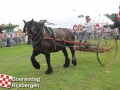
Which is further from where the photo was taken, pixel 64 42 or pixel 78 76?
pixel 64 42

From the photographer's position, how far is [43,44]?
8.52 metres

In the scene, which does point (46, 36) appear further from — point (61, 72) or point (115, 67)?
point (115, 67)

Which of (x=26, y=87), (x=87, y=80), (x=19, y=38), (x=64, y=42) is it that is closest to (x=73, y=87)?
(x=87, y=80)

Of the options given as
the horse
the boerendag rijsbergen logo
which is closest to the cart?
the horse

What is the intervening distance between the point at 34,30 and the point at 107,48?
4130 mm

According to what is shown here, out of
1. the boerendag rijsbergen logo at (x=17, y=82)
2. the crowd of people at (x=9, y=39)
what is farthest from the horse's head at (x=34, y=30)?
the crowd of people at (x=9, y=39)

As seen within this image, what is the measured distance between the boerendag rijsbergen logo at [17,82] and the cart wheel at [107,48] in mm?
3644

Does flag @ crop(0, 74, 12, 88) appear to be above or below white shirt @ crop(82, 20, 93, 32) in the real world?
below

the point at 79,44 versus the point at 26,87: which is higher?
the point at 79,44

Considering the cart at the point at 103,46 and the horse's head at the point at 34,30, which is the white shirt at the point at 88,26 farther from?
the horse's head at the point at 34,30

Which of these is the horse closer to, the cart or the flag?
the cart

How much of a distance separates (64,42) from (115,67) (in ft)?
8.38

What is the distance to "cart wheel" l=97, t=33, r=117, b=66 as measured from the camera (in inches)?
410

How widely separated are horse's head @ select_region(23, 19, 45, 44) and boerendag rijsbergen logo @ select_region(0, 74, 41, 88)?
4.58 feet
